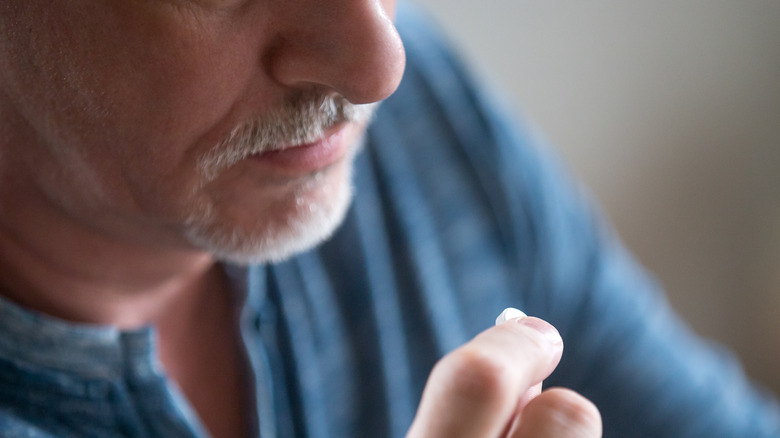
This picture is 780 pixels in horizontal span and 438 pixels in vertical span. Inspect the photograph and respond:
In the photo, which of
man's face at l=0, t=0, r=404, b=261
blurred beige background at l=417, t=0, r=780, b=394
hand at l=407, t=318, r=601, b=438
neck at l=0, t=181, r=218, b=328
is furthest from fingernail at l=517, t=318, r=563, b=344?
blurred beige background at l=417, t=0, r=780, b=394

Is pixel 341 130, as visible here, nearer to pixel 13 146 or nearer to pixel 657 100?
pixel 13 146

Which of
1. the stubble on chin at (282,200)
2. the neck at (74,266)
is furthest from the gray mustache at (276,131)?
the neck at (74,266)

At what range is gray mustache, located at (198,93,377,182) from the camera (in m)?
0.44

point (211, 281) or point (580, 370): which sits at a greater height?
point (211, 281)

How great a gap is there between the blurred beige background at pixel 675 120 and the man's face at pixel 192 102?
64cm

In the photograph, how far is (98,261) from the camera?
538 millimetres

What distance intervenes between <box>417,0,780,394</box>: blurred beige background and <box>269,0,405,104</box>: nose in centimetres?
65

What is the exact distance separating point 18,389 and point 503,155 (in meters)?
0.49

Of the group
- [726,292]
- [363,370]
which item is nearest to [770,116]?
[726,292]

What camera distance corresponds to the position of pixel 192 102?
1.39 feet

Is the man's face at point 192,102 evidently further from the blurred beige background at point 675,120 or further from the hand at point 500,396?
the blurred beige background at point 675,120

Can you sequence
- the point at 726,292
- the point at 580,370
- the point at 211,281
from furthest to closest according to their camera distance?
1. the point at 726,292
2. the point at 580,370
3. the point at 211,281

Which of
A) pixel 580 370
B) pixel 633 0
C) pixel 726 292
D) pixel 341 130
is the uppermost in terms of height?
pixel 341 130

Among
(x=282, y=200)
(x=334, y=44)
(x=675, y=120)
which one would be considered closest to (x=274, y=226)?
(x=282, y=200)
